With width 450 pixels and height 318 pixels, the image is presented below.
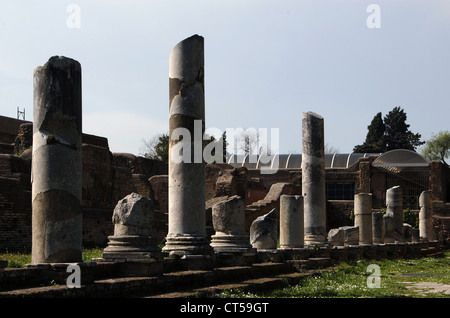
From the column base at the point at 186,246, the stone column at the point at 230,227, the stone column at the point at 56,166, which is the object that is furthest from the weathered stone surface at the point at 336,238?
the stone column at the point at 56,166

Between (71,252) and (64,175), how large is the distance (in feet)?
3.40

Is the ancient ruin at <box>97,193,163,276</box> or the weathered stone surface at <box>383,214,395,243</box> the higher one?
the ancient ruin at <box>97,193,163,276</box>

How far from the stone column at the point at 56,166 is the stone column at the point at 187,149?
10.7 ft

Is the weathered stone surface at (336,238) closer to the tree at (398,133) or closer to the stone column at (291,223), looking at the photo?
the stone column at (291,223)

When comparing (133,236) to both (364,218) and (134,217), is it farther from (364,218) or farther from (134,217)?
(364,218)

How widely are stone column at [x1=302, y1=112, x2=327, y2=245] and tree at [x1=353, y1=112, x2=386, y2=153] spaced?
49.1 meters

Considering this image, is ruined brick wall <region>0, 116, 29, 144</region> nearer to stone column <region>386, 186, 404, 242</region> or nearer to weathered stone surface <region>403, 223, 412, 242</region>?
stone column <region>386, 186, 404, 242</region>

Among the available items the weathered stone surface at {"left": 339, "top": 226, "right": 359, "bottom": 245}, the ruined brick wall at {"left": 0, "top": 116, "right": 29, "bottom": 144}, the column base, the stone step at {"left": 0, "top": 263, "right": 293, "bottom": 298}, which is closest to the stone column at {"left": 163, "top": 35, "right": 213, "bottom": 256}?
the column base

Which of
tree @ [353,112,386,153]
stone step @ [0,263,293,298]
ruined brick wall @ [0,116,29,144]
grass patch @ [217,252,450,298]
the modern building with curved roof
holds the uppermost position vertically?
tree @ [353,112,386,153]

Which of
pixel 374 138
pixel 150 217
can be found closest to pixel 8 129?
pixel 150 217

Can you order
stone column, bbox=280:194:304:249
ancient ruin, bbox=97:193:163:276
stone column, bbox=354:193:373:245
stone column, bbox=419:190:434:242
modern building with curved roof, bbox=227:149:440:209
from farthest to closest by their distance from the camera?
modern building with curved roof, bbox=227:149:440:209 < stone column, bbox=419:190:434:242 < stone column, bbox=354:193:373:245 < stone column, bbox=280:194:304:249 < ancient ruin, bbox=97:193:163:276

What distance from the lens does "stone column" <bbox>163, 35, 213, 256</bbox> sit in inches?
480

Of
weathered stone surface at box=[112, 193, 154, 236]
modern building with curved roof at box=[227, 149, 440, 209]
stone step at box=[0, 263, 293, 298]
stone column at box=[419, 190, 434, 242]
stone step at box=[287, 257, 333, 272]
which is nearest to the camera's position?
stone step at box=[0, 263, 293, 298]
